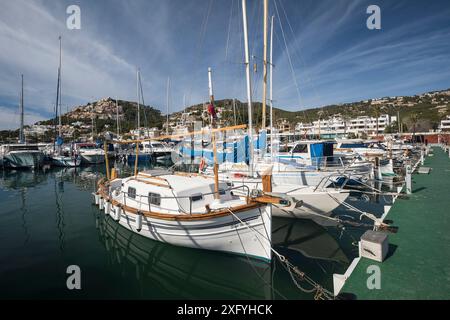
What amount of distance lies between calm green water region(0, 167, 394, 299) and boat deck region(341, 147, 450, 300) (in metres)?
1.52

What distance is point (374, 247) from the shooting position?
19.4 ft

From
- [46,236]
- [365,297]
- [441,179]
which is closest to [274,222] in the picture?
[365,297]

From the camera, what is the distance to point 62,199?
1738cm

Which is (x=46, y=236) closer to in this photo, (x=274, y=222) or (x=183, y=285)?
(x=183, y=285)

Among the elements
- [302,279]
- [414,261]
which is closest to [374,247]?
[414,261]

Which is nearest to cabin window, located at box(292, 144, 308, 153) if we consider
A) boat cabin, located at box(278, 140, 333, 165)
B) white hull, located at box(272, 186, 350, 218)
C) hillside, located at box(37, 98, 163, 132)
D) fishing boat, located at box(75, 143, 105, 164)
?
boat cabin, located at box(278, 140, 333, 165)

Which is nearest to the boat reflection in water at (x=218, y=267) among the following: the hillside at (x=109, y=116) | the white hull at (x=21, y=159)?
the white hull at (x=21, y=159)

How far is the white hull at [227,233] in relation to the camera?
7070 mm

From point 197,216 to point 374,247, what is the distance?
4.98 meters

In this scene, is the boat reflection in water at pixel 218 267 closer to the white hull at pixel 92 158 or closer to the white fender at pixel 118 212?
the white fender at pixel 118 212

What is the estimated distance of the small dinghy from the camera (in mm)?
7074

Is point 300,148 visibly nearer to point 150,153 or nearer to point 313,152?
point 313,152

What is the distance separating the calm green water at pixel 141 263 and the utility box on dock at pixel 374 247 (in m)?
1.36

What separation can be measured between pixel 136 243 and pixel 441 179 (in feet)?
64.8
